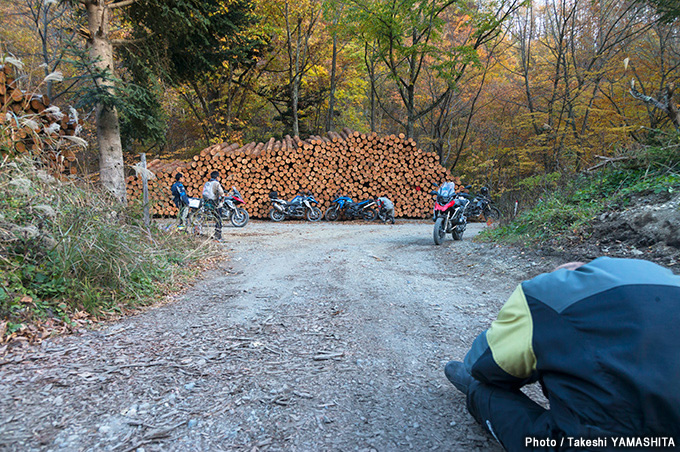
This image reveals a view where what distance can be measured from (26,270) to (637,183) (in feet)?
23.9

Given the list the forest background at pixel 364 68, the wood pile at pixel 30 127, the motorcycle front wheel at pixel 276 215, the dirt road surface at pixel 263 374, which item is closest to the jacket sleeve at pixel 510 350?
the dirt road surface at pixel 263 374

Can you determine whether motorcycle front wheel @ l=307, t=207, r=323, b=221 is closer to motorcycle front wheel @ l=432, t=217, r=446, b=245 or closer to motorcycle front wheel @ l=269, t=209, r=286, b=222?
motorcycle front wheel @ l=269, t=209, r=286, b=222

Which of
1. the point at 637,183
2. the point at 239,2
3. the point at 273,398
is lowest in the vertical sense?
the point at 273,398

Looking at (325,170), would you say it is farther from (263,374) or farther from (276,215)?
(263,374)

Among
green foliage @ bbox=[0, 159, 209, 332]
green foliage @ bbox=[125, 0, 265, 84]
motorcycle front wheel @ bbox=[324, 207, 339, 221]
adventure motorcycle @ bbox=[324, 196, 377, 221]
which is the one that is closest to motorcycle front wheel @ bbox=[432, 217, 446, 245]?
green foliage @ bbox=[0, 159, 209, 332]

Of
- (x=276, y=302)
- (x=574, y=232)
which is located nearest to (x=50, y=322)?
(x=276, y=302)

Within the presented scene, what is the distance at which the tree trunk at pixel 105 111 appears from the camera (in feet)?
24.0

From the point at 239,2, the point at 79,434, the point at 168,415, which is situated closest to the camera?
the point at 79,434

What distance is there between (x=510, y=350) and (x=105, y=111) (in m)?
8.76

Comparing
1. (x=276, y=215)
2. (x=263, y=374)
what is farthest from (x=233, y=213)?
(x=263, y=374)

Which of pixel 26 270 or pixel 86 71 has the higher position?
pixel 86 71

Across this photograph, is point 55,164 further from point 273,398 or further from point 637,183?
point 637,183

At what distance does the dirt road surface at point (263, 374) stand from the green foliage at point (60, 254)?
0.36 meters

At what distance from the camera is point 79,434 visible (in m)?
1.71
